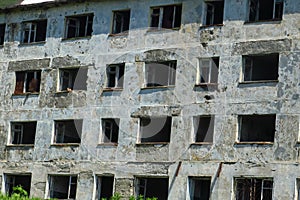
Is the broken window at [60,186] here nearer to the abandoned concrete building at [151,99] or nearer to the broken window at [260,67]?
the abandoned concrete building at [151,99]

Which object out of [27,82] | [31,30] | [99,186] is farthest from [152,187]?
[31,30]

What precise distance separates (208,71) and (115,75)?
4886 millimetres

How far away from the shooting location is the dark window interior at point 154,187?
109 ft

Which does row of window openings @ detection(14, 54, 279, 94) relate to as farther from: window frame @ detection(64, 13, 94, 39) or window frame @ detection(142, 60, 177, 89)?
window frame @ detection(64, 13, 94, 39)

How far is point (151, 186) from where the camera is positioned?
111 ft

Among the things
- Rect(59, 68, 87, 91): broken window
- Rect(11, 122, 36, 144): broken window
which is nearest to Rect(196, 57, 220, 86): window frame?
Rect(59, 68, 87, 91): broken window

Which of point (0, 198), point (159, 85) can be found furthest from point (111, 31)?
point (0, 198)

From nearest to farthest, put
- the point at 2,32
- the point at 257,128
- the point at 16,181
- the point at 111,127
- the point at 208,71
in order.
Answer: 1. the point at 257,128
2. the point at 208,71
3. the point at 111,127
4. the point at 16,181
5. the point at 2,32

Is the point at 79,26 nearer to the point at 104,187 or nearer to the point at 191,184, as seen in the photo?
the point at 104,187

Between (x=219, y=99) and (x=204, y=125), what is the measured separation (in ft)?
4.43

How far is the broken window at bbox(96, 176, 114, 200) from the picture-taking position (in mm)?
34000

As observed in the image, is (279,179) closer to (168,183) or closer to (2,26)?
(168,183)

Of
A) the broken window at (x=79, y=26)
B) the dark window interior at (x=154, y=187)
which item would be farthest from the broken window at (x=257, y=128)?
the broken window at (x=79, y=26)

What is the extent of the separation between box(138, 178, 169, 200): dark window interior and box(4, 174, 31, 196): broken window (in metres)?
6.59
